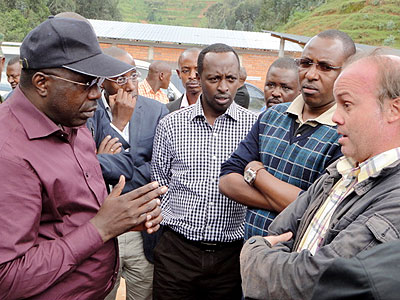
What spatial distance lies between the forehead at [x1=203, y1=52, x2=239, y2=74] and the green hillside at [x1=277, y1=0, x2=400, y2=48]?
2143 centimetres

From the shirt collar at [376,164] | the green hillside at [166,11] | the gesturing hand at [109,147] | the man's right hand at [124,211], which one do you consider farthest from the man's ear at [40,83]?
the green hillside at [166,11]

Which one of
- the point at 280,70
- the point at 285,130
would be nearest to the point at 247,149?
the point at 285,130

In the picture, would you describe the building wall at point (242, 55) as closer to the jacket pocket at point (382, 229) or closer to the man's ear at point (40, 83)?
the man's ear at point (40, 83)

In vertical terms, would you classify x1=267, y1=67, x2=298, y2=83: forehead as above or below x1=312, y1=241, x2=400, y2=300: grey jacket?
below

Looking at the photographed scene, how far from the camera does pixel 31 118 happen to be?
73.7 inches

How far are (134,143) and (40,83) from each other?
147cm

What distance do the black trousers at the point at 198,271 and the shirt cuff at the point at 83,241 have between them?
3.76 ft

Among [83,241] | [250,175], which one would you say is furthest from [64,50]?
[250,175]

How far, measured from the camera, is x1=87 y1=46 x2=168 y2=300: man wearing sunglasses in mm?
3236

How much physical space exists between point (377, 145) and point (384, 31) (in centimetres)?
2749

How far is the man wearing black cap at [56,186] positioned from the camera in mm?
1698

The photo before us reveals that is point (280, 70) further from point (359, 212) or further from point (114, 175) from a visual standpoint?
point (359, 212)

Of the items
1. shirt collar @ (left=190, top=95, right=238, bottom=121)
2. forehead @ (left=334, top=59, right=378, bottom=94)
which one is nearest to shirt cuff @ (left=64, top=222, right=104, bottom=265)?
forehead @ (left=334, top=59, right=378, bottom=94)

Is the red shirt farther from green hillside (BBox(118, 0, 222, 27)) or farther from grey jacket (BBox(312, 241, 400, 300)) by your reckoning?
green hillside (BBox(118, 0, 222, 27))
